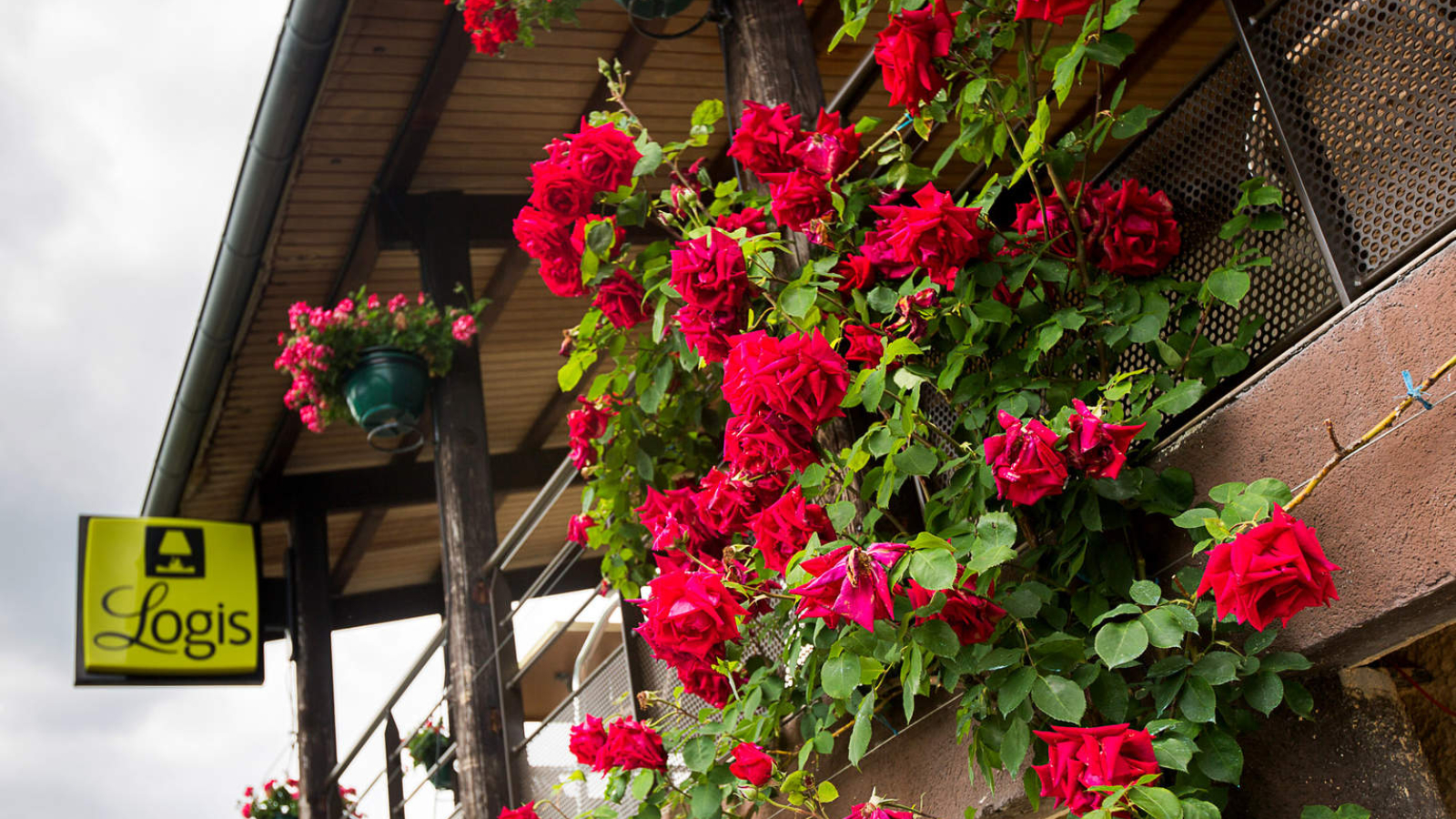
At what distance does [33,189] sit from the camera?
24.8 meters

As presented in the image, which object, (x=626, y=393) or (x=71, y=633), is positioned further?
(x=71, y=633)

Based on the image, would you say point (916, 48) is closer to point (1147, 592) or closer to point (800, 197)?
point (800, 197)

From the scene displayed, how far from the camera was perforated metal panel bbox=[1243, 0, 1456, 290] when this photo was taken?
1.69 metres

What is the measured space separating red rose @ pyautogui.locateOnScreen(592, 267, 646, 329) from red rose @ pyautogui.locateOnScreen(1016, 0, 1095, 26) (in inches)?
38.1

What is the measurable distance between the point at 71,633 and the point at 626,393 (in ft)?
15.5

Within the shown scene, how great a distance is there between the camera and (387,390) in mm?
4875

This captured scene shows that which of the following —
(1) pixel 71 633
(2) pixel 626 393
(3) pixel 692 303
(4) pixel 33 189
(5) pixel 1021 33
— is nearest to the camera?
(5) pixel 1021 33

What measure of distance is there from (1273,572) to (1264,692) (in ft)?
1.12

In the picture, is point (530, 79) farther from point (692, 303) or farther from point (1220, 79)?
point (1220, 79)

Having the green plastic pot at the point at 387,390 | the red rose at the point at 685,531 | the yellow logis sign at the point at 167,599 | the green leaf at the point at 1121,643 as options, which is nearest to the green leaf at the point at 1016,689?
the green leaf at the point at 1121,643

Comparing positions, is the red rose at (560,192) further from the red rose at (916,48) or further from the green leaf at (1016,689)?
the green leaf at (1016,689)

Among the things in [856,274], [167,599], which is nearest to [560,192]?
[856,274]

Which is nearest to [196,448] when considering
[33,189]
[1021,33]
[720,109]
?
[720,109]

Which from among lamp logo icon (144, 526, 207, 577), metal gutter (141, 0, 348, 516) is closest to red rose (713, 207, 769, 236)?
metal gutter (141, 0, 348, 516)
